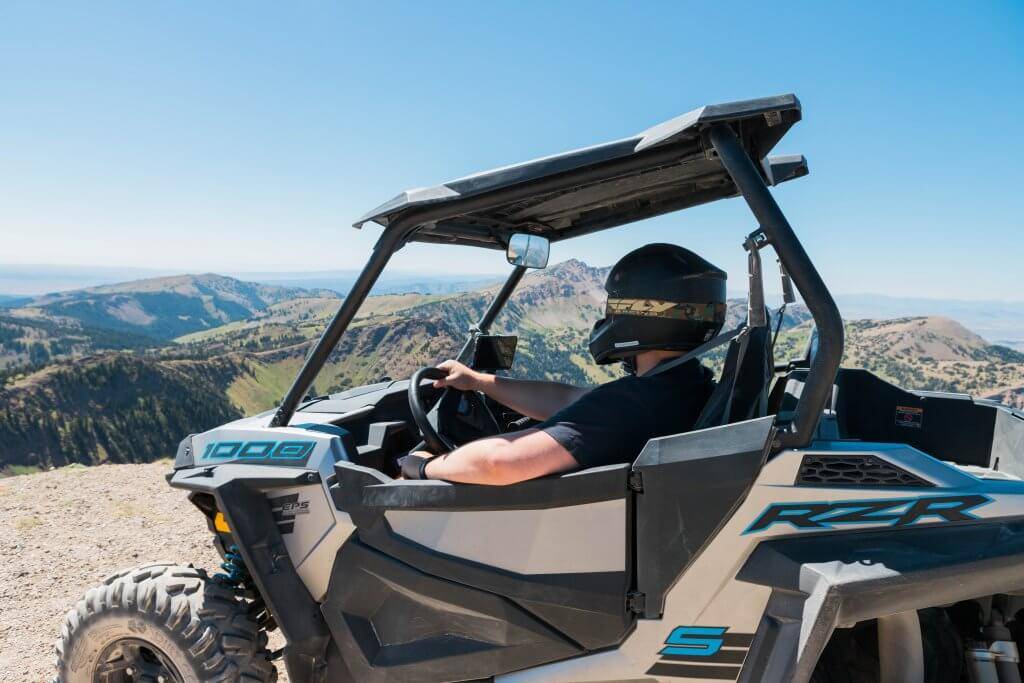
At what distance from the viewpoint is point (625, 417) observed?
237cm

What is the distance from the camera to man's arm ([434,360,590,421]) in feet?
11.3

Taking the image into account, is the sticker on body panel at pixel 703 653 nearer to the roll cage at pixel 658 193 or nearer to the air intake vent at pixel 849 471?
the air intake vent at pixel 849 471

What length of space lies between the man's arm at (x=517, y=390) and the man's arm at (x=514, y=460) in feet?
3.44

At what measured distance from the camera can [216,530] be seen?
9.85ft

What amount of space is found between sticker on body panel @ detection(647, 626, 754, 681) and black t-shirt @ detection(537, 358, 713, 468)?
1.94 ft

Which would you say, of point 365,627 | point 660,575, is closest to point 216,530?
point 365,627

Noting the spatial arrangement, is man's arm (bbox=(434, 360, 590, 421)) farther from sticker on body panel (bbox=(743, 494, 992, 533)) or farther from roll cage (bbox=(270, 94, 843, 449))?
sticker on body panel (bbox=(743, 494, 992, 533))

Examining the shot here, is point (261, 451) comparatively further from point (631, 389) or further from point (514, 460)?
point (631, 389)

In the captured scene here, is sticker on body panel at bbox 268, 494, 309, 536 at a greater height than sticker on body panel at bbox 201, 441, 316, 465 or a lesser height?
lesser

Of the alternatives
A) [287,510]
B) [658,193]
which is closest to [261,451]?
[287,510]

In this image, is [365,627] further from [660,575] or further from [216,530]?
[660,575]

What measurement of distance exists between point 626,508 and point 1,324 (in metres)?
242

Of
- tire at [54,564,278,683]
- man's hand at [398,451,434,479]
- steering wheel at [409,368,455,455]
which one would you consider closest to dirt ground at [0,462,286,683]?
tire at [54,564,278,683]

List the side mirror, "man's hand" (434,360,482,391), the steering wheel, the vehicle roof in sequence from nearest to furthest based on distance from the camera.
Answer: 1. the vehicle roof
2. the steering wheel
3. "man's hand" (434,360,482,391)
4. the side mirror
